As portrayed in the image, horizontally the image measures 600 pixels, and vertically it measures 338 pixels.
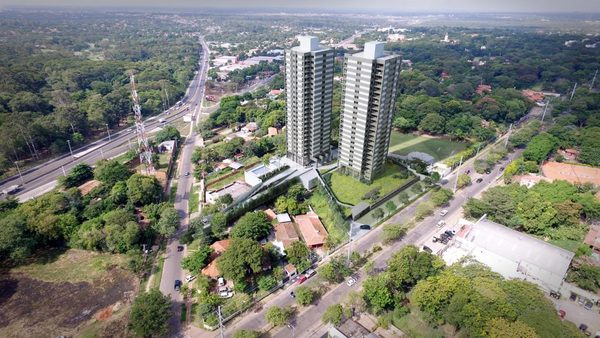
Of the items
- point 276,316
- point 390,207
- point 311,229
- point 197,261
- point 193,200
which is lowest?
point 193,200

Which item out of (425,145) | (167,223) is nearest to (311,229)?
(167,223)

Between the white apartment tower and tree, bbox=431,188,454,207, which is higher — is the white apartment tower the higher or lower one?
the higher one

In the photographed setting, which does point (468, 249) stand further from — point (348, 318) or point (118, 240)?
point (118, 240)

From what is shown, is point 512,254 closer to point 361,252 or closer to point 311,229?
point 361,252

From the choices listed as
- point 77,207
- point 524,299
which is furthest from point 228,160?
point 524,299

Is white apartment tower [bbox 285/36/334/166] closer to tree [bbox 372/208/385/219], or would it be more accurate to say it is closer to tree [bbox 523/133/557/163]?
tree [bbox 372/208/385/219]

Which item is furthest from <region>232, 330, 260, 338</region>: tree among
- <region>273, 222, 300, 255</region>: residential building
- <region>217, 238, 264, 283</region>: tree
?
<region>273, 222, 300, 255</region>: residential building
